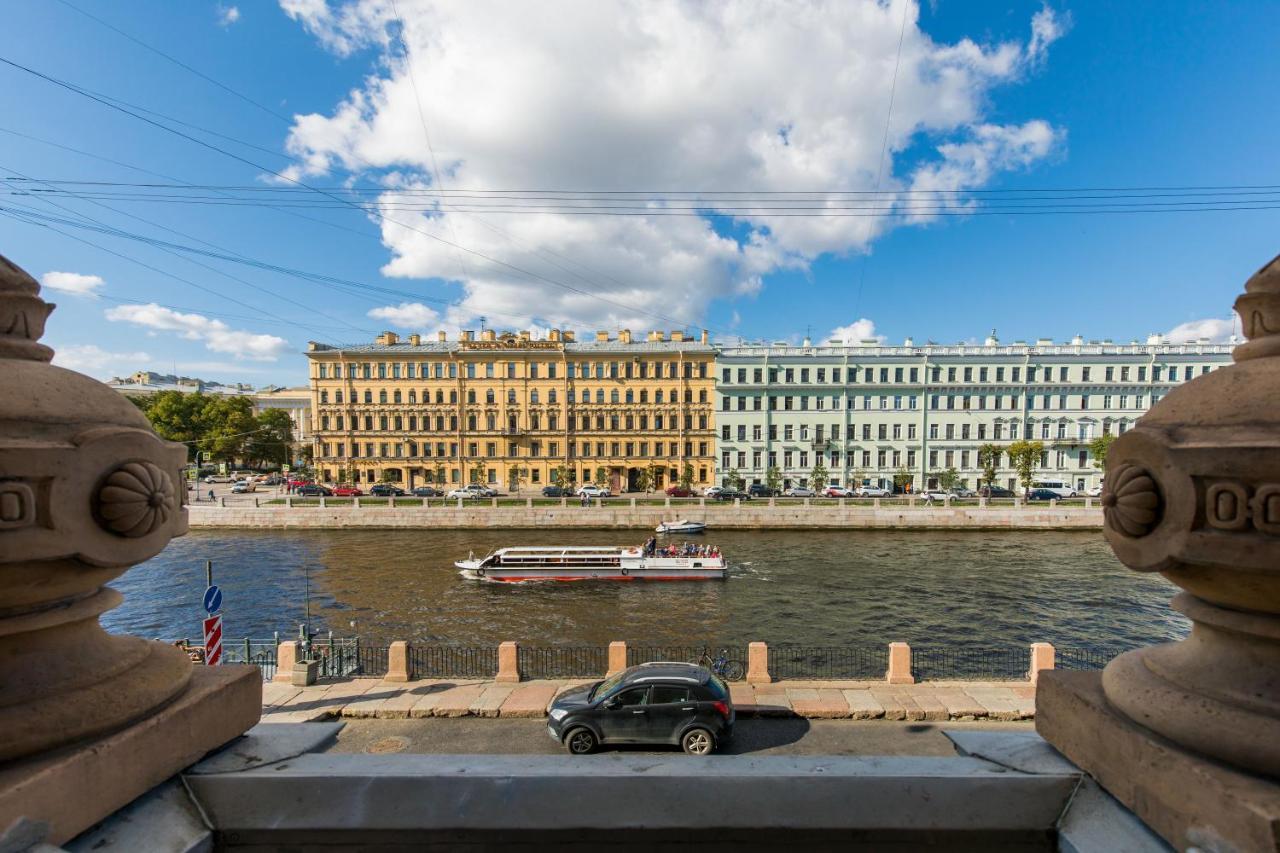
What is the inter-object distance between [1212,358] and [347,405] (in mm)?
85646

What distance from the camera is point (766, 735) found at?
9.94m

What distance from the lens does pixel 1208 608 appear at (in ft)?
5.57

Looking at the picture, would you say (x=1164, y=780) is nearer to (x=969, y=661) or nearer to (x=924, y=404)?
(x=969, y=661)

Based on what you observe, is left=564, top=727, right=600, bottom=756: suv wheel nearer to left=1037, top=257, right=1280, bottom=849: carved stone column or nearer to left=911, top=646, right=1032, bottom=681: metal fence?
left=1037, top=257, right=1280, bottom=849: carved stone column

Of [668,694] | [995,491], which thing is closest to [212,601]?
[668,694]

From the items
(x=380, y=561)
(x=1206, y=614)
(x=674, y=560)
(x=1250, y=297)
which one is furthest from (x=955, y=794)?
(x=380, y=561)

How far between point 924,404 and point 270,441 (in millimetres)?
81072

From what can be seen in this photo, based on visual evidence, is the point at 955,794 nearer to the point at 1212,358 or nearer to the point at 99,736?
the point at 99,736

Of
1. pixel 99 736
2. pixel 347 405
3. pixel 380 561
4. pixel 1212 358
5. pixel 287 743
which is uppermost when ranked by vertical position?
pixel 1212 358

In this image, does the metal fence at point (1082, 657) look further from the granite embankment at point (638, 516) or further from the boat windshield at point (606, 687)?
the granite embankment at point (638, 516)

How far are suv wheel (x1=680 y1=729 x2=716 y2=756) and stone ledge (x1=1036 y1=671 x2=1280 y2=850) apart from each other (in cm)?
828

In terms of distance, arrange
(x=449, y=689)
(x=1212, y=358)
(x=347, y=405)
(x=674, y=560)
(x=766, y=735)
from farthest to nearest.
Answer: (x=347, y=405), (x=1212, y=358), (x=674, y=560), (x=449, y=689), (x=766, y=735)

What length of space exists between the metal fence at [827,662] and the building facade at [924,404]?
3869 cm

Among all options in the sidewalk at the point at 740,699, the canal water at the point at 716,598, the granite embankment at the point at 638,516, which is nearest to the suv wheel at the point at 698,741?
the sidewalk at the point at 740,699
